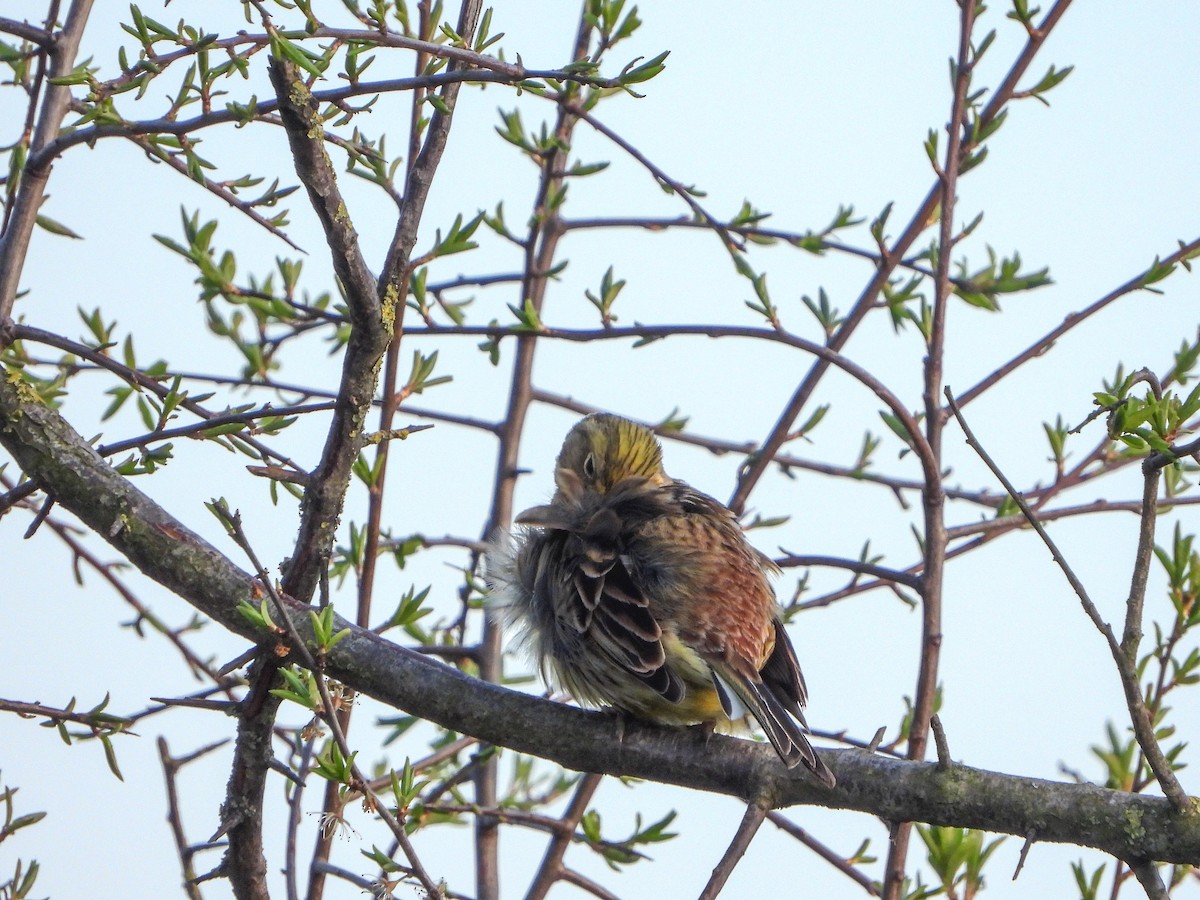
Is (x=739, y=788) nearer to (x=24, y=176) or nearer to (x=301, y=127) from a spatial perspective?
(x=301, y=127)

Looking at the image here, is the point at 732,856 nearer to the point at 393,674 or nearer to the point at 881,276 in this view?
the point at 393,674

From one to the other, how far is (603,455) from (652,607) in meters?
0.93

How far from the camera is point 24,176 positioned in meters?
3.19

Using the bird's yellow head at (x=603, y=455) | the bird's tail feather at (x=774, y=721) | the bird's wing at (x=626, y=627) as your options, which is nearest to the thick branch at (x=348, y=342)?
the bird's wing at (x=626, y=627)

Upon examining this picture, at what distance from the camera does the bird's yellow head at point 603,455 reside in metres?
4.47

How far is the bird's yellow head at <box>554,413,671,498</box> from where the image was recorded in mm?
4473

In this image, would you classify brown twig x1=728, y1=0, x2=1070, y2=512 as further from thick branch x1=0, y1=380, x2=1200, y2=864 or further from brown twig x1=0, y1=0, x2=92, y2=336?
brown twig x1=0, y1=0, x2=92, y2=336

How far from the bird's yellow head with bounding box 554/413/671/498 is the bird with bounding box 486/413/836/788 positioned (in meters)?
0.12

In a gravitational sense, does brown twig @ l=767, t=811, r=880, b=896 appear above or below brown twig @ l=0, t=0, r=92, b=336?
below

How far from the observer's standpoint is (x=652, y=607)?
3.64m

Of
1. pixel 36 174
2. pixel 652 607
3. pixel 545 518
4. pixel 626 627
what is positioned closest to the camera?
pixel 36 174

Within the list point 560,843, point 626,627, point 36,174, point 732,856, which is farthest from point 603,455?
point 732,856

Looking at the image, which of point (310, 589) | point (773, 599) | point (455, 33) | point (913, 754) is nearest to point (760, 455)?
point (773, 599)

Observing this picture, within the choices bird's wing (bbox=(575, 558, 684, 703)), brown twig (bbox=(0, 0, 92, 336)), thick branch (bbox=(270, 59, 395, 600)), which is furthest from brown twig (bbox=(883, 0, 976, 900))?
brown twig (bbox=(0, 0, 92, 336))
